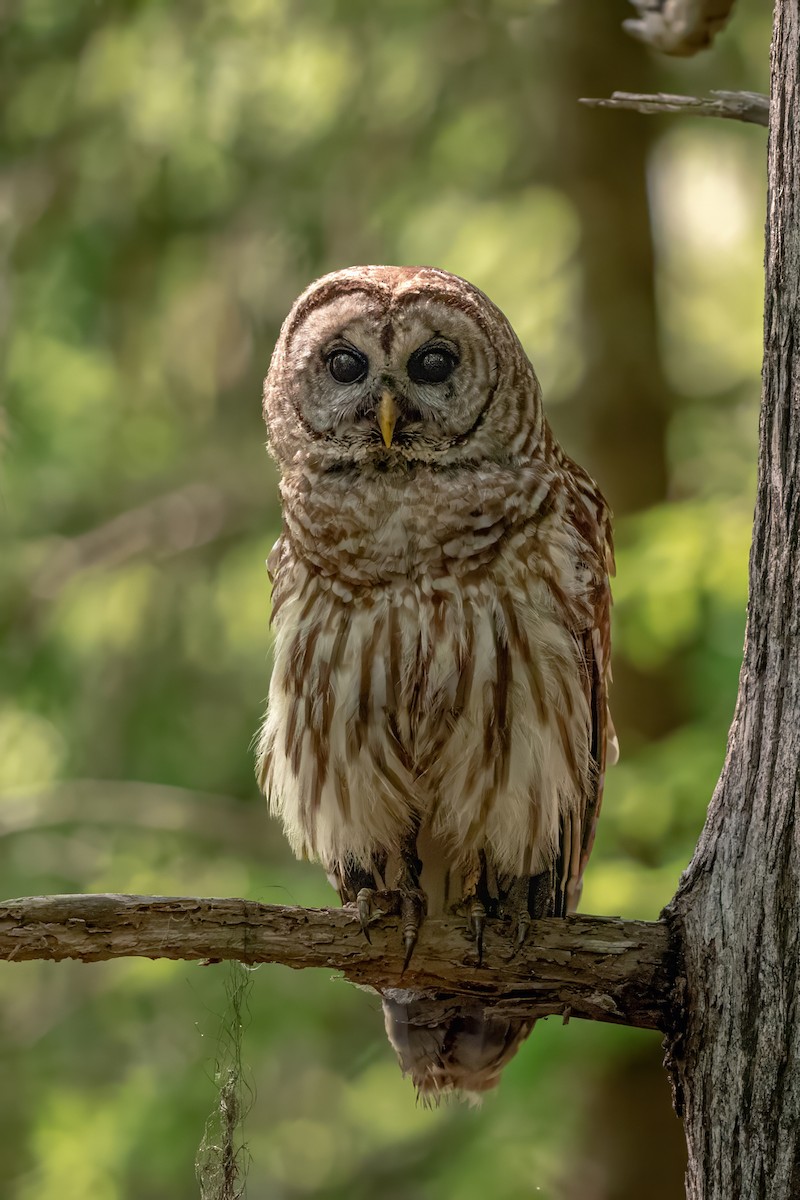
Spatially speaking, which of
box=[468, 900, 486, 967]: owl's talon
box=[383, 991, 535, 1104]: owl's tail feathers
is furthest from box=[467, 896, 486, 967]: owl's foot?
box=[383, 991, 535, 1104]: owl's tail feathers

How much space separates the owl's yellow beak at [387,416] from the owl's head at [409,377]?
0.04 feet

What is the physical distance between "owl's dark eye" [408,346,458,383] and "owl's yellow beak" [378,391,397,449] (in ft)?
0.45

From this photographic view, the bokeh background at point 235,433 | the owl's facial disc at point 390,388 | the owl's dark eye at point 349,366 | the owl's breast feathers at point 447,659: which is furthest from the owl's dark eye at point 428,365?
the bokeh background at point 235,433

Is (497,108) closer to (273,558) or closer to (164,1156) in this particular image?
(273,558)

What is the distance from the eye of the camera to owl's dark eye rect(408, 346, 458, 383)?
3.79 m

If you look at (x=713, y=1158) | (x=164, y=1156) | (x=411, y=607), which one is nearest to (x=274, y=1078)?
(x=164, y=1156)

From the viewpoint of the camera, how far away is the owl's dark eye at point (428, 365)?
379 centimetres

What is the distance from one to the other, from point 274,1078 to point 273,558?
5.04m

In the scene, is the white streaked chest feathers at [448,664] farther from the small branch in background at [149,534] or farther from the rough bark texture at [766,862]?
the small branch in background at [149,534]

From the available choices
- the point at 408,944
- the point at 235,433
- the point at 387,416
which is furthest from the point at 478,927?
the point at 235,433

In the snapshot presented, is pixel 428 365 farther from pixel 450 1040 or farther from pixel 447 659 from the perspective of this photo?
pixel 450 1040

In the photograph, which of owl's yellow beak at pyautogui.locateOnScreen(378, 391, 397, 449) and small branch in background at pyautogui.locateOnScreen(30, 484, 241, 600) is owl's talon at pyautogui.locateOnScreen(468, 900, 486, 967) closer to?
owl's yellow beak at pyautogui.locateOnScreen(378, 391, 397, 449)

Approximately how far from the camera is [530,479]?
12.2ft

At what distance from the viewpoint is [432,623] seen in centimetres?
357
